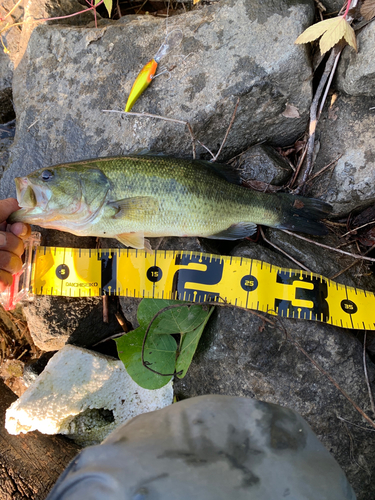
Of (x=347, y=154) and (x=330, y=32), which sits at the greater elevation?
(x=330, y=32)

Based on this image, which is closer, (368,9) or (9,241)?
(368,9)

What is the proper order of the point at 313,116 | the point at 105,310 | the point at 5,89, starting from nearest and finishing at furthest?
the point at 313,116, the point at 105,310, the point at 5,89

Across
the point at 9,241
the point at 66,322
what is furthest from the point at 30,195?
the point at 66,322

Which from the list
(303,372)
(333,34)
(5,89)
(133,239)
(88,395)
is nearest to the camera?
(333,34)

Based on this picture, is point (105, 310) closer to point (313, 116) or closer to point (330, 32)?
point (313, 116)

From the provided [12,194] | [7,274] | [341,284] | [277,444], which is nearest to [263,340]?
[341,284]

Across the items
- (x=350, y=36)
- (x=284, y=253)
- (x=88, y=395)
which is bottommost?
(x=88, y=395)

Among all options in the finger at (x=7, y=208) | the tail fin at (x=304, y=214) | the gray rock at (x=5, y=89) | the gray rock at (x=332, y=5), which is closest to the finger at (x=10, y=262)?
the finger at (x=7, y=208)
